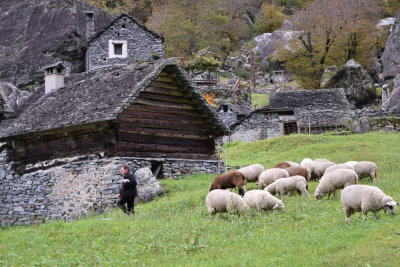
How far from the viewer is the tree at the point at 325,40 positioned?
55.6 metres

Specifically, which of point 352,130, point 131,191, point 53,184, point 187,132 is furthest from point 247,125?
point 131,191

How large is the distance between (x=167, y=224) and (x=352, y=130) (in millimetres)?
23900

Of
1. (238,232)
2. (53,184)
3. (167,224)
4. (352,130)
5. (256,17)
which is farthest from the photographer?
(256,17)

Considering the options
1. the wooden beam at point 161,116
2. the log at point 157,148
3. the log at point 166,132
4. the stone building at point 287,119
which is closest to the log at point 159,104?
the wooden beam at point 161,116

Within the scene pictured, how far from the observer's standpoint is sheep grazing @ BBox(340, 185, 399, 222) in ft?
36.4

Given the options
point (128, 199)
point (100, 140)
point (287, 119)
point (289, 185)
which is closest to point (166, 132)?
point (100, 140)

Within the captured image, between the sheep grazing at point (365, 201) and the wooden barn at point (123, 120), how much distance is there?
10.2 m

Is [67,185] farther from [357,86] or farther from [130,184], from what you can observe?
[357,86]

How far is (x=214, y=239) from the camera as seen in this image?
430 inches

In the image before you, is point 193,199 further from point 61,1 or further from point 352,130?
point 61,1

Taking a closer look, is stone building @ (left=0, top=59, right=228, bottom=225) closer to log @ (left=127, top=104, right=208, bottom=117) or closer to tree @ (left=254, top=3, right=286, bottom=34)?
log @ (left=127, top=104, right=208, bottom=117)

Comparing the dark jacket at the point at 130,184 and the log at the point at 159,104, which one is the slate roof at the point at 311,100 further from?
the dark jacket at the point at 130,184

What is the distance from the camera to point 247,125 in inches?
1618

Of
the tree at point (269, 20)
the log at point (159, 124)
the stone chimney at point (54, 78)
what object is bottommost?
the log at point (159, 124)
